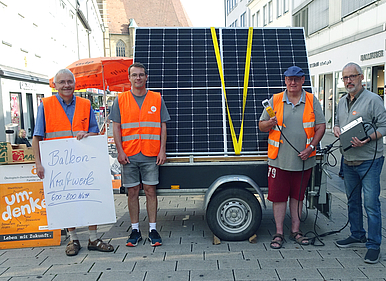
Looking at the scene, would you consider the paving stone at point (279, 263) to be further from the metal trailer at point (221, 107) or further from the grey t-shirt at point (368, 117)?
the grey t-shirt at point (368, 117)

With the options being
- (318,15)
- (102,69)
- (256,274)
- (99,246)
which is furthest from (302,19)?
(256,274)

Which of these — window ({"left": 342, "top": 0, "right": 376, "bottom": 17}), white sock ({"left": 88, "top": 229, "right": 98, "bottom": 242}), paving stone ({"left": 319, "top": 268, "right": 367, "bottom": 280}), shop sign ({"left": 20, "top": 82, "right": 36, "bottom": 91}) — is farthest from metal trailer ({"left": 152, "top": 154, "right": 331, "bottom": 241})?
shop sign ({"left": 20, "top": 82, "right": 36, "bottom": 91})

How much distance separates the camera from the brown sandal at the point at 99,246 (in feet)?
15.2

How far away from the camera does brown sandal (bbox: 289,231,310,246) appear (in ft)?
15.5

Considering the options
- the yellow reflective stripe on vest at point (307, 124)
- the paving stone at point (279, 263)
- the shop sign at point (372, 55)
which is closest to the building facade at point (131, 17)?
the shop sign at point (372, 55)

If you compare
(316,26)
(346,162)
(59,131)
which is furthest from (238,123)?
(316,26)

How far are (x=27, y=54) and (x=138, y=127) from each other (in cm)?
1725

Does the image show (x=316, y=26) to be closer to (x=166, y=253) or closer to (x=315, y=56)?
(x=315, y=56)

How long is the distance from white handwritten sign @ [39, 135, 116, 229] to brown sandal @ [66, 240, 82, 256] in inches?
9.2

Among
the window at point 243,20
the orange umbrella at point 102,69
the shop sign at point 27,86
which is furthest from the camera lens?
the window at point 243,20

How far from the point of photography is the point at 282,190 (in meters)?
4.72

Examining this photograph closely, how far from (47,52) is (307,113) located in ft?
72.3

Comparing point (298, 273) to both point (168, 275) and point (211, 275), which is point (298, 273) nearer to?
point (211, 275)

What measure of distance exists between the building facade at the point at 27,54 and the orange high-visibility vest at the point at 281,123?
522 inches
